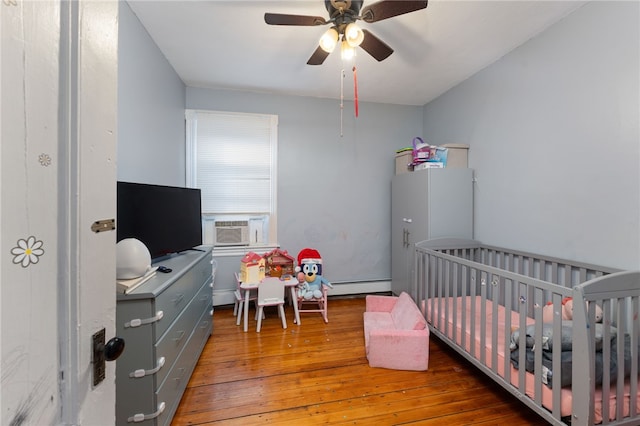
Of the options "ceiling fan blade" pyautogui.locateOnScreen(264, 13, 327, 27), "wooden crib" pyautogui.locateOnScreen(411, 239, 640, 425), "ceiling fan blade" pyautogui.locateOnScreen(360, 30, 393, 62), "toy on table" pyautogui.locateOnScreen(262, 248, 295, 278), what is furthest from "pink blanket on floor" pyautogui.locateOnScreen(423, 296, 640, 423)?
"ceiling fan blade" pyautogui.locateOnScreen(264, 13, 327, 27)

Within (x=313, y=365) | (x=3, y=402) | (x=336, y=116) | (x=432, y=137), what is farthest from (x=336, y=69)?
(x=3, y=402)

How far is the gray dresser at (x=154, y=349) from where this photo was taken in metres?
1.18

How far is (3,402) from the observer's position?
1.03ft

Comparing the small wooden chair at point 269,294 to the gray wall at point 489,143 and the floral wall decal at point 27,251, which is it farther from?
the floral wall decal at point 27,251

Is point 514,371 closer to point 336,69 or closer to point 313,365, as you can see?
point 313,365

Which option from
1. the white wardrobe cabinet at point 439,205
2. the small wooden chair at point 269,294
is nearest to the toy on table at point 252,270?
the small wooden chair at point 269,294

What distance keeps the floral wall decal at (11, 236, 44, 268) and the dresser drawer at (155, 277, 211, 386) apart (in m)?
1.10

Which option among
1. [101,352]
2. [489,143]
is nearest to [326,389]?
[101,352]

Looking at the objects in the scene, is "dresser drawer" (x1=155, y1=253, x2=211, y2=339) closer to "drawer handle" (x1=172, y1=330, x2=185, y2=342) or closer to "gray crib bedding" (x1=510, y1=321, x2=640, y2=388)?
"drawer handle" (x1=172, y1=330, x2=185, y2=342)

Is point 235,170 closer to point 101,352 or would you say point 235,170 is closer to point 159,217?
point 159,217

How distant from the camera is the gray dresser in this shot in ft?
3.86

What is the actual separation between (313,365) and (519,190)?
2.20 m

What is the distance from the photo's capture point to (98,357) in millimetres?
487

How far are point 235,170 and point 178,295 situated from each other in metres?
1.82
